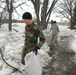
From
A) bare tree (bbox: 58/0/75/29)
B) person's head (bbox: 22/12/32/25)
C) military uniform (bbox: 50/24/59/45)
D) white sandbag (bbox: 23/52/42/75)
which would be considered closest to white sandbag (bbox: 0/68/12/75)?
white sandbag (bbox: 23/52/42/75)

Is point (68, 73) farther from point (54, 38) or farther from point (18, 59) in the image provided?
point (54, 38)

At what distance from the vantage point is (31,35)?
5.27 meters

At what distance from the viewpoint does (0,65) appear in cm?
644

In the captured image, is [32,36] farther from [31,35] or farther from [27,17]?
[27,17]

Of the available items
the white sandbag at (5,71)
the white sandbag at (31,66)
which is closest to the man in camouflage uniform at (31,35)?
the white sandbag at (31,66)

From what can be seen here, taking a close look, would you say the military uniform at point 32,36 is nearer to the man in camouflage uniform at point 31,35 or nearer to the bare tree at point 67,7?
the man in camouflage uniform at point 31,35

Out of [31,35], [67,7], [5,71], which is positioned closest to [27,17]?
[31,35]

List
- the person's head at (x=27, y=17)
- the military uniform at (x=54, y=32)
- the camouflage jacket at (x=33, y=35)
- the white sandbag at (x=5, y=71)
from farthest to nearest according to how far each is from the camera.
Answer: the military uniform at (x=54, y=32)
the white sandbag at (x=5, y=71)
the camouflage jacket at (x=33, y=35)
the person's head at (x=27, y=17)

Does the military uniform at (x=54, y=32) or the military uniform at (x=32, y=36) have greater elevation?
the military uniform at (x=32, y=36)

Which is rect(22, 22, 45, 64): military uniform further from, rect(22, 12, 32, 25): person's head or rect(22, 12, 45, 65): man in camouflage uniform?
rect(22, 12, 32, 25): person's head

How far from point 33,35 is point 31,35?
0.05 metres

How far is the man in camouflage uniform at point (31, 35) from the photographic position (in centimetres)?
493

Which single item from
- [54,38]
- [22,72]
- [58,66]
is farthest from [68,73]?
[54,38]

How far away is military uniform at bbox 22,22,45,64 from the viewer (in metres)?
5.07
